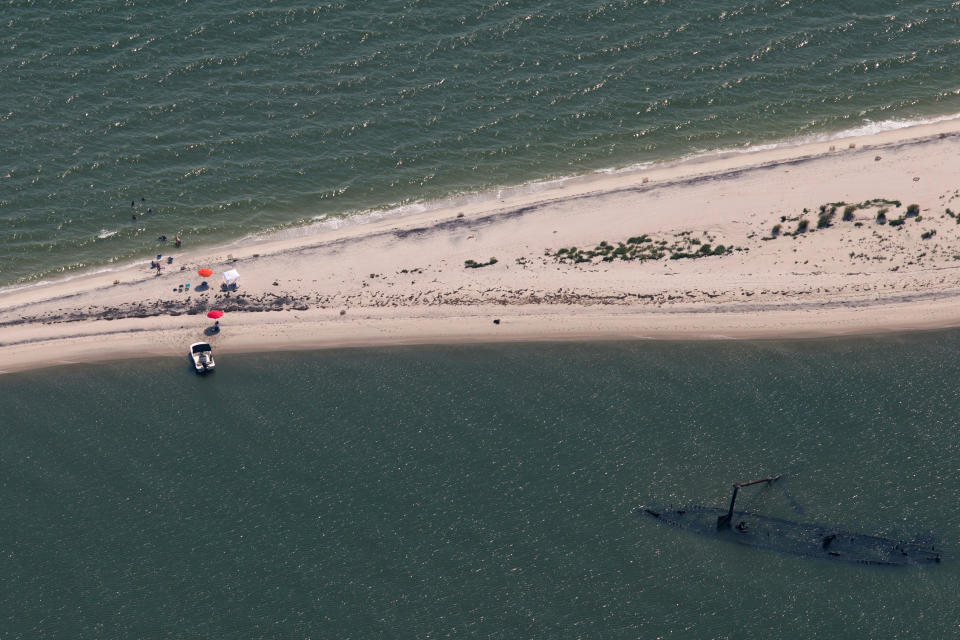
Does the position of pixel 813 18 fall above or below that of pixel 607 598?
above

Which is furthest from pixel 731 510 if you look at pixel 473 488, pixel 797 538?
pixel 473 488

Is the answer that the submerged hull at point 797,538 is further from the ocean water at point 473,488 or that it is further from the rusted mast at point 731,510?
the ocean water at point 473,488

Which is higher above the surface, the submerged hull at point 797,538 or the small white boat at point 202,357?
the small white boat at point 202,357

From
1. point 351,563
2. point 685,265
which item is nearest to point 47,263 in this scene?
point 351,563

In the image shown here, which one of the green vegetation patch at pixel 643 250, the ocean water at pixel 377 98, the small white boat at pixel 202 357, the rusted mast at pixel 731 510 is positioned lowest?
the rusted mast at pixel 731 510

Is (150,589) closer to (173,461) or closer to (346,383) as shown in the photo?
(173,461)

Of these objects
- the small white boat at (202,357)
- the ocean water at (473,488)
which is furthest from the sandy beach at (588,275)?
the ocean water at (473,488)
